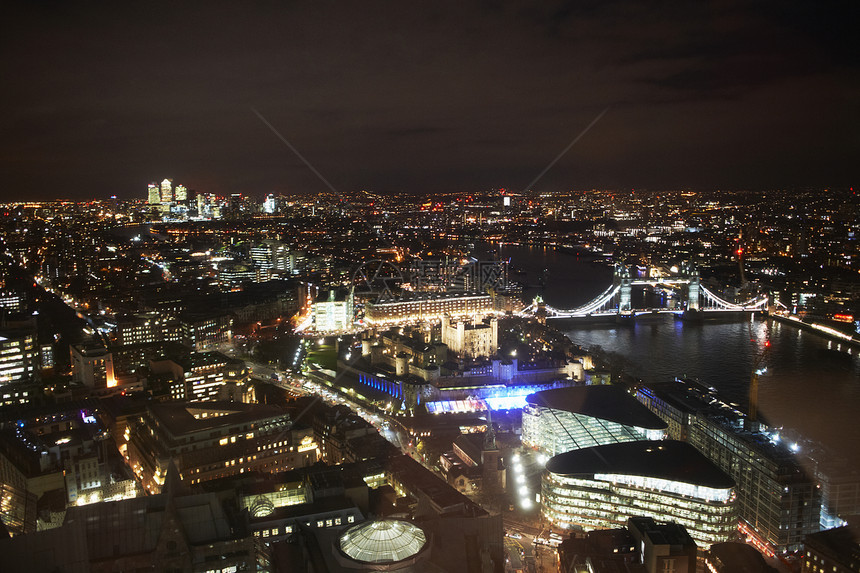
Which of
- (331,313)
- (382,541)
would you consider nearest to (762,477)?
(382,541)

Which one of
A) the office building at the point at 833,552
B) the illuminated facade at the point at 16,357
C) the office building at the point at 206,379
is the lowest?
the office building at the point at 833,552

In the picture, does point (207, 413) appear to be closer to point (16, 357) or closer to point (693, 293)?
point (16, 357)

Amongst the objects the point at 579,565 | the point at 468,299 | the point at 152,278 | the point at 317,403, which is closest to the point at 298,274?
the point at 152,278

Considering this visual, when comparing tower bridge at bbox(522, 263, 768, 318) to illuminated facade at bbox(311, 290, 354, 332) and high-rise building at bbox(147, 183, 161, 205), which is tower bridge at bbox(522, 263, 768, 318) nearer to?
illuminated facade at bbox(311, 290, 354, 332)

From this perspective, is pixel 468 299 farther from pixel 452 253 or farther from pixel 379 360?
pixel 452 253

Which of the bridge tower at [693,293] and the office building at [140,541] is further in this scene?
the bridge tower at [693,293]

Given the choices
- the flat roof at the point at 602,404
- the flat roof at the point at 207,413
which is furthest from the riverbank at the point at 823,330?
the flat roof at the point at 207,413

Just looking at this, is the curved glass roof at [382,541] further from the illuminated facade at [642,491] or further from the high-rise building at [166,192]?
the high-rise building at [166,192]
